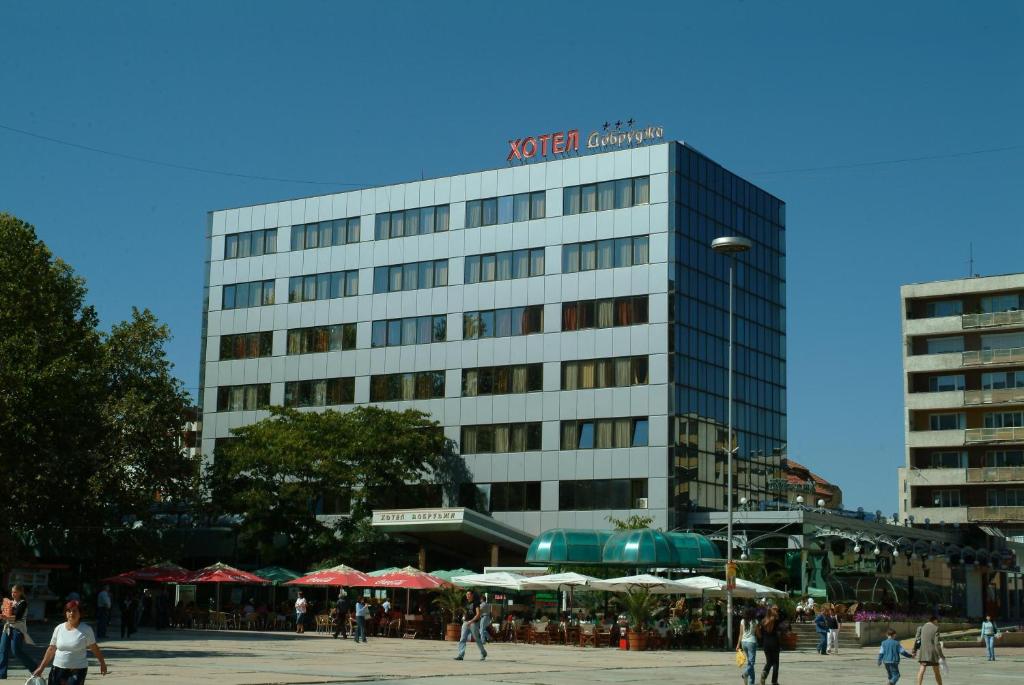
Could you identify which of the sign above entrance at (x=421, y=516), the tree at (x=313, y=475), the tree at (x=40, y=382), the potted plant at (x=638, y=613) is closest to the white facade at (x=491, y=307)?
the tree at (x=313, y=475)

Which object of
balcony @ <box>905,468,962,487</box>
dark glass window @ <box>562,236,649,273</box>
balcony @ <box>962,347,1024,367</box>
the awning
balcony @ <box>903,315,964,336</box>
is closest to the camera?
the awning

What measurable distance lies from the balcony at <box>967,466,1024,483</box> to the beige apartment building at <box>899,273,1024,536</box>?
0.06 metres

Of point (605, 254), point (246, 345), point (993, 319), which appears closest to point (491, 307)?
point (605, 254)

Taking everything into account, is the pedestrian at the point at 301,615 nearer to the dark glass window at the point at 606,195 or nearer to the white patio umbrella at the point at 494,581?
the white patio umbrella at the point at 494,581

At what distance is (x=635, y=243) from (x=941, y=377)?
3165 cm

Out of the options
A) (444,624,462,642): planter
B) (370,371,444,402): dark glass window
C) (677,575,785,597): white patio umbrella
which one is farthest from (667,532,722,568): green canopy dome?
(370,371,444,402): dark glass window

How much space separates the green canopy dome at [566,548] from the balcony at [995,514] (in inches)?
1540

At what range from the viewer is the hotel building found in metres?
65.1

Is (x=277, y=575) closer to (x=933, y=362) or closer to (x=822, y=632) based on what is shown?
(x=822, y=632)

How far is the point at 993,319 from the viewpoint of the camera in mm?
84375

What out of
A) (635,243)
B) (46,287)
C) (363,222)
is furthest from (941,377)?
(46,287)

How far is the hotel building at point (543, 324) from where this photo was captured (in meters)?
65.1

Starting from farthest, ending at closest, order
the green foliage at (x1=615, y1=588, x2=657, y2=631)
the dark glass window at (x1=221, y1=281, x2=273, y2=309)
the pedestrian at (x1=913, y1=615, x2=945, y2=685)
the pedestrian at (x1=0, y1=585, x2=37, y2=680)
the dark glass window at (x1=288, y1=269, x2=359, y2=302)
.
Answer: the dark glass window at (x1=221, y1=281, x2=273, y2=309)
the dark glass window at (x1=288, y1=269, x2=359, y2=302)
the green foliage at (x1=615, y1=588, x2=657, y2=631)
the pedestrian at (x1=913, y1=615, x2=945, y2=685)
the pedestrian at (x1=0, y1=585, x2=37, y2=680)

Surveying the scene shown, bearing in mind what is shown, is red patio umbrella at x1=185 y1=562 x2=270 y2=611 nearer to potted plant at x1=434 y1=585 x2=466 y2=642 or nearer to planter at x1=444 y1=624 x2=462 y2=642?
potted plant at x1=434 y1=585 x2=466 y2=642
